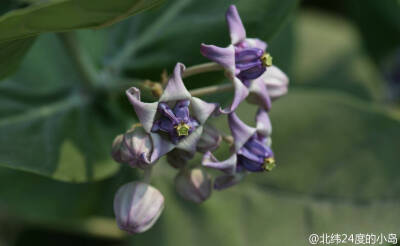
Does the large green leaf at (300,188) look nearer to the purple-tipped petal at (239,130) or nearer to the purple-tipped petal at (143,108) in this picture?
the purple-tipped petal at (239,130)

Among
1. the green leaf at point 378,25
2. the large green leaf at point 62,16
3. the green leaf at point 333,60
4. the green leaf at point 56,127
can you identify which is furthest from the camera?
the green leaf at point 333,60

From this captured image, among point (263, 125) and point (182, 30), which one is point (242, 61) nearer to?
point (263, 125)

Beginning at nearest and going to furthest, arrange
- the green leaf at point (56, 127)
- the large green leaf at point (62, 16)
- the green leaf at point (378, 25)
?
the large green leaf at point (62, 16)
the green leaf at point (56, 127)
the green leaf at point (378, 25)

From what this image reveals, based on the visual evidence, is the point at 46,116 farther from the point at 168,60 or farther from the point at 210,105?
the point at 210,105

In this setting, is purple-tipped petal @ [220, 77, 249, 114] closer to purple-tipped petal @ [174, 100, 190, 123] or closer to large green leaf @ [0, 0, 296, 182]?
purple-tipped petal @ [174, 100, 190, 123]

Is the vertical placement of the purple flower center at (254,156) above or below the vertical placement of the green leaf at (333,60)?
above

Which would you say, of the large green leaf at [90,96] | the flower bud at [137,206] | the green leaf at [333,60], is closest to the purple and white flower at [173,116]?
the flower bud at [137,206]

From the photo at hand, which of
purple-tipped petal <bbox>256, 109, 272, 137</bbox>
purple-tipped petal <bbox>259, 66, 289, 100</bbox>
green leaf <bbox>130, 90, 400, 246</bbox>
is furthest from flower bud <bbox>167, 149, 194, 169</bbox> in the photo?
green leaf <bbox>130, 90, 400, 246</bbox>

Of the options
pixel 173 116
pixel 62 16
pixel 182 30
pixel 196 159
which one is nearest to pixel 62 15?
pixel 62 16
